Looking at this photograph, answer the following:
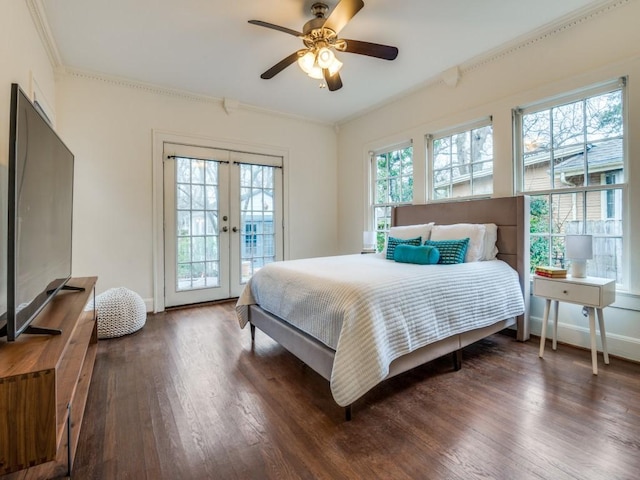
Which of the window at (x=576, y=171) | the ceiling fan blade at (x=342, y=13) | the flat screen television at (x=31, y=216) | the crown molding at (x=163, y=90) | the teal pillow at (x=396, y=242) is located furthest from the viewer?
the crown molding at (x=163, y=90)

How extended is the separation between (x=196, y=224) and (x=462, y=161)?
3.28 metres

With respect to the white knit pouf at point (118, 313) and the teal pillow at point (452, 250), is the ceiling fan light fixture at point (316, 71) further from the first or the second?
the white knit pouf at point (118, 313)

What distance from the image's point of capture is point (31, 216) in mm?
1354

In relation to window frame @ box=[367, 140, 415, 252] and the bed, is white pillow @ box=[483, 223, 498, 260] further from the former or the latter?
window frame @ box=[367, 140, 415, 252]

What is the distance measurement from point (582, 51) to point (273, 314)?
3258 mm

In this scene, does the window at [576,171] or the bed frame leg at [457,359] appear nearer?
the bed frame leg at [457,359]

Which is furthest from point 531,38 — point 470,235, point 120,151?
point 120,151

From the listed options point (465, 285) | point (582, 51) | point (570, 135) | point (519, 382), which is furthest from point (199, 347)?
point (582, 51)

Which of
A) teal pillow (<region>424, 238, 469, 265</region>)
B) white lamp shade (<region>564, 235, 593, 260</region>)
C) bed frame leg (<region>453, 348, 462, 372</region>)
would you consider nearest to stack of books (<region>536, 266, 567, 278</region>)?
white lamp shade (<region>564, 235, 593, 260</region>)

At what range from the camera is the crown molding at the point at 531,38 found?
2393mm

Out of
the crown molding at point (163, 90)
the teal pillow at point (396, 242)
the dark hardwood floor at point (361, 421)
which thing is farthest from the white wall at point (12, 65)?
the teal pillow at point (396, 242)

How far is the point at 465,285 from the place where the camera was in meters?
2.20

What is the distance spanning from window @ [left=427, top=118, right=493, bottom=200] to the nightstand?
46.2 inches

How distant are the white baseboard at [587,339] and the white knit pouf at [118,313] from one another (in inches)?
145
